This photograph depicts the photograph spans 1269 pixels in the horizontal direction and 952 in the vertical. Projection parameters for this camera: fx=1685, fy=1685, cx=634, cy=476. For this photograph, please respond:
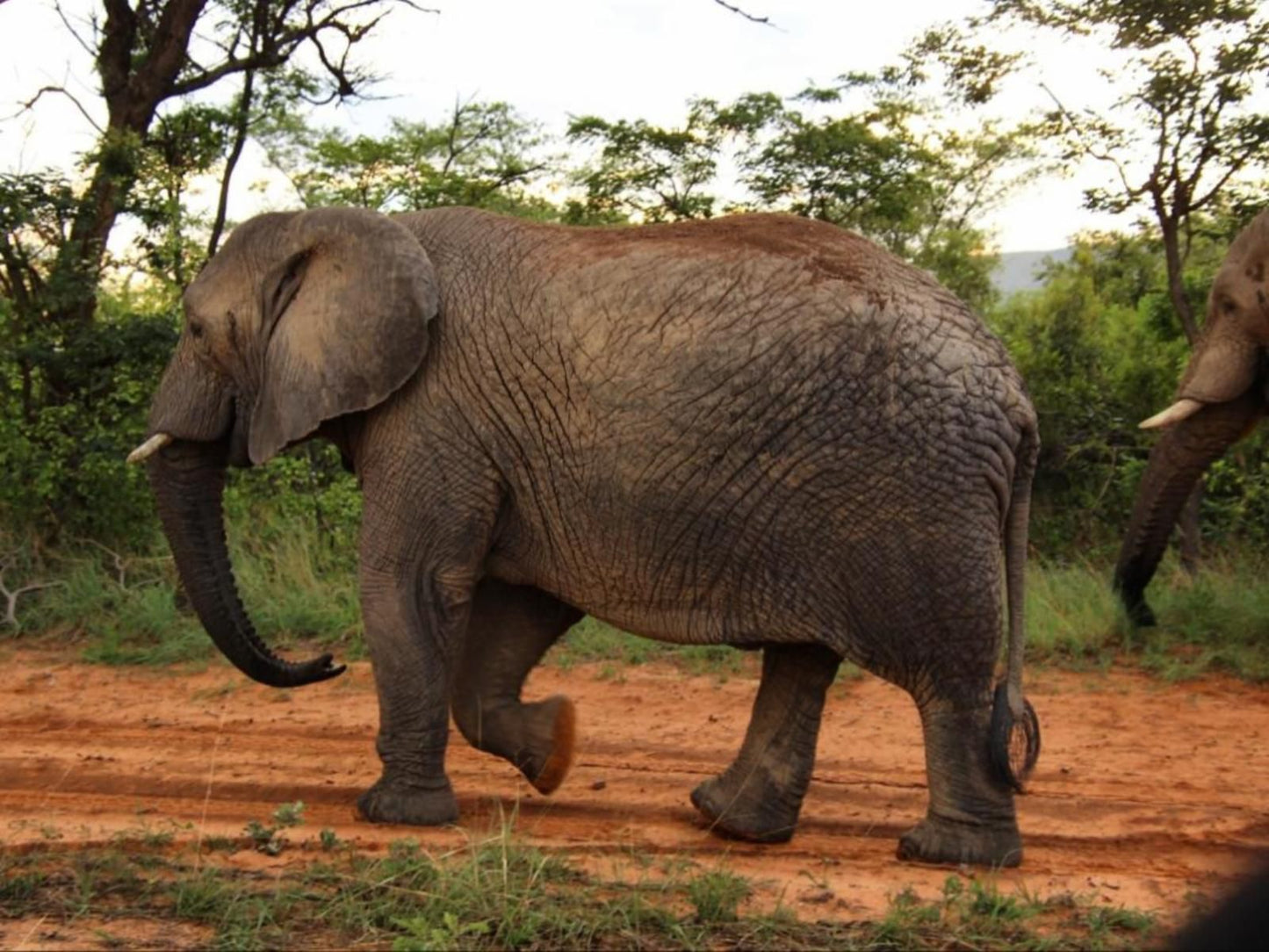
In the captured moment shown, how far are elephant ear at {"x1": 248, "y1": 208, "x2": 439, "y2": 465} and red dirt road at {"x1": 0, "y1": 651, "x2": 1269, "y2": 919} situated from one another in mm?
1390

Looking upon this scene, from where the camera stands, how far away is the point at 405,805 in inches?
222

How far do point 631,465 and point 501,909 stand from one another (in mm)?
1566

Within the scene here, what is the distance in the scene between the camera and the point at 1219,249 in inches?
544

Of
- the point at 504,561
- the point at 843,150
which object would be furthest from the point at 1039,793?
the point at 843,150

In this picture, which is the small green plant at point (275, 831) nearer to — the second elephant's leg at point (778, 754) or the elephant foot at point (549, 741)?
the elephant foot at point (549, 741)

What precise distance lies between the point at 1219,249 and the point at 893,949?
10.9 meters

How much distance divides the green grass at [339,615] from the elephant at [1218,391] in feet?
2.25

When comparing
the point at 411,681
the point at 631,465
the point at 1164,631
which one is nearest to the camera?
the point at 631,465

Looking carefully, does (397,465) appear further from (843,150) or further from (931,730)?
(843,150)

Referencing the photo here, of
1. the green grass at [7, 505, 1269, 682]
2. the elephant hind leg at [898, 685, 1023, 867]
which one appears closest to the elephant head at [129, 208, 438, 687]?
the elephant hind leg at [898, 685, 1023, 867]

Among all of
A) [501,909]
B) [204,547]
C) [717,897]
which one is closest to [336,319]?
[204,547]

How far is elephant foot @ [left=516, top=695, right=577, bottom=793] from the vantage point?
5.79 meters

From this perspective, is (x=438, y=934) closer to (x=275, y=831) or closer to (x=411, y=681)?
(x=275, y=831)

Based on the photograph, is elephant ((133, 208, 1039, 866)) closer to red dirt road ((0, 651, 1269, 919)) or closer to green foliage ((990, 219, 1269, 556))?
red dirt road ((0, 651, 1269, 919))
